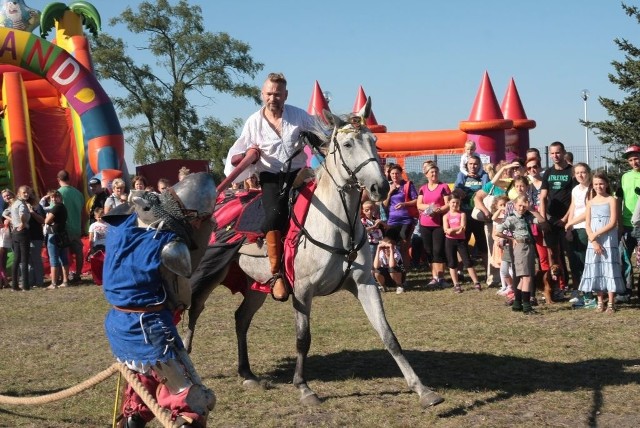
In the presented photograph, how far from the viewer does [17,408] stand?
6.52 m

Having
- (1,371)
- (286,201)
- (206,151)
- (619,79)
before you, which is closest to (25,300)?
(1,371)

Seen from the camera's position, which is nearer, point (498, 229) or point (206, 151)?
point (498, 229)

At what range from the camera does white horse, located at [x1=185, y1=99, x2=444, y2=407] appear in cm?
613

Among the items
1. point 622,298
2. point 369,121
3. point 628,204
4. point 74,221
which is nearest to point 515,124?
point 369,121

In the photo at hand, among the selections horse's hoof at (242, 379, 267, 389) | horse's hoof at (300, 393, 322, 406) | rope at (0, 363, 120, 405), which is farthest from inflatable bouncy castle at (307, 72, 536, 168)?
rope at (0, 363, 120, 405)

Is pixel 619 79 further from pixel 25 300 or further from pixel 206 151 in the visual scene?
pixel 206 151

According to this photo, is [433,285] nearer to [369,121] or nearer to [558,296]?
[558,296]

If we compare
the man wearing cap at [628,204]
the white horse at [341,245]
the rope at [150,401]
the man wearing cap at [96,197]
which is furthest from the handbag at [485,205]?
the rope at [150,401]

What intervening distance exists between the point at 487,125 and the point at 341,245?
12.6m

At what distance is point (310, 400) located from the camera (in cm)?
632

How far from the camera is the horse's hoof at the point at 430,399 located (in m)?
5.99

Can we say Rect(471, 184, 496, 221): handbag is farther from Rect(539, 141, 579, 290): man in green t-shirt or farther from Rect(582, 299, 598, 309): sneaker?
Rect(582, 299, 598, 309): sneaker

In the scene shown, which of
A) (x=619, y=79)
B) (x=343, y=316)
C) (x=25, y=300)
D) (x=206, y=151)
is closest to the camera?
(x=343, y=316)

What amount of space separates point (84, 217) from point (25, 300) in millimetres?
5607
